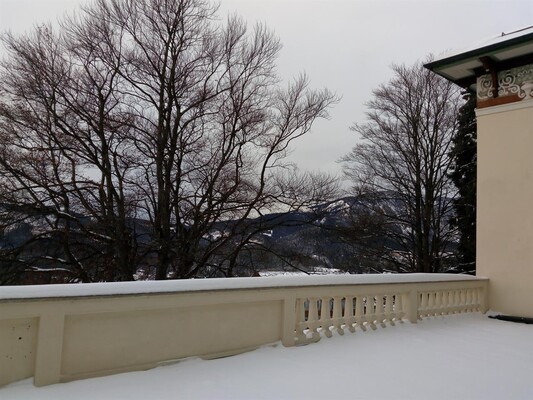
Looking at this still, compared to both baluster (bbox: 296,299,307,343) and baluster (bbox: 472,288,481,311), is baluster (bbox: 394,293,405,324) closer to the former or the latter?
baluster (bbox: 296,299,307,343)

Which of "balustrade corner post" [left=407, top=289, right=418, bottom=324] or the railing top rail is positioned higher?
the railing top rail

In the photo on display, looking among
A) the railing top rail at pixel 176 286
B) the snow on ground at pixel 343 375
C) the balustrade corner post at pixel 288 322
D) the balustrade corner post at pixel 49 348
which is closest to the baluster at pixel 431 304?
the railing top rail at pixel 176 286

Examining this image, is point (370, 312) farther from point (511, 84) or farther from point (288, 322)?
point (511, 84)

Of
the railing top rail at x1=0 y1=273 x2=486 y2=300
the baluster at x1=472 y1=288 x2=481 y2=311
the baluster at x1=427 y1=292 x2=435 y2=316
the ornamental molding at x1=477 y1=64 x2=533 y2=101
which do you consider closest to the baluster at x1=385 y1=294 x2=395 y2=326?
the railing top rail at x1=0 y1=273 x2=486 y2=300

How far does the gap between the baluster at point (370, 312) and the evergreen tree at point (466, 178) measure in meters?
15.6

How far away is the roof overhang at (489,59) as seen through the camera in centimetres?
681

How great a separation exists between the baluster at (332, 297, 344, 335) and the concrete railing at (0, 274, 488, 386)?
1cm

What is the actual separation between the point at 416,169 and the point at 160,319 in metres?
18.5

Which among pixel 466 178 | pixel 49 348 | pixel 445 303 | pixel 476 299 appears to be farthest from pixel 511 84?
pixel 466 178

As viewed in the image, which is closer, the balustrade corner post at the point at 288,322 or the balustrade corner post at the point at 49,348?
the balustrade corner post at the point at 49,348

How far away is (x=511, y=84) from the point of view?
7355 millimetres

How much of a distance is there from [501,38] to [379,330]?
5.52m

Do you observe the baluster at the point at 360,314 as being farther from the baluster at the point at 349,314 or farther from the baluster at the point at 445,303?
the baluster at the point at 445,303

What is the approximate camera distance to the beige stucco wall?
7.04m
